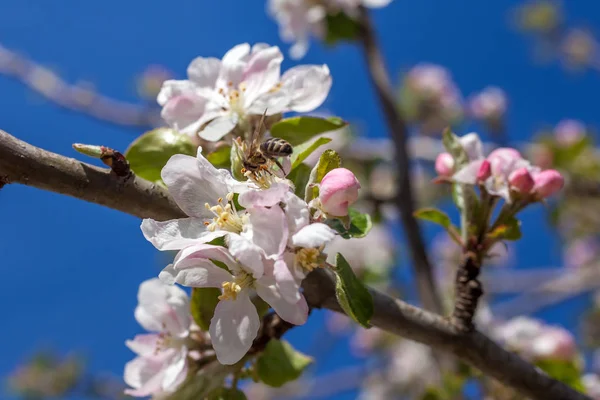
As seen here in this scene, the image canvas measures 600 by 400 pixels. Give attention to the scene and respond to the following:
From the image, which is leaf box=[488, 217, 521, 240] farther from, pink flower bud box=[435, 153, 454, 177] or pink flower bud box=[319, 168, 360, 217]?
pink flower bud box=[319, 168, 360, 217]

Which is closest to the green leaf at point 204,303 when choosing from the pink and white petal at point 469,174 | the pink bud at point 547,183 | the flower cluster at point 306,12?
the pink and white petal at point 469,174

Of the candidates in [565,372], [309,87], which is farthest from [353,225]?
[565,372]

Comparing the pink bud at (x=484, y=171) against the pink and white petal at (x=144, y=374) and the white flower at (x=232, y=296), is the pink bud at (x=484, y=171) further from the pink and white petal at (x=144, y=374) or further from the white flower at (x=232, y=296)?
the pink and white petal at (x=144, y=374)

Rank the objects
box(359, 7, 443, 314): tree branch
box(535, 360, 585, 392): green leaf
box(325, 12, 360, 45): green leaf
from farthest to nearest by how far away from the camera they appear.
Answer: box(325, 12, 360, 45): green leaf → box(359, 7, 443, 314): tree branch → box(535, 360, 585, 392): green leaf

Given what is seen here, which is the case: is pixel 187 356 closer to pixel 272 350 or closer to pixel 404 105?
pixel 272 350

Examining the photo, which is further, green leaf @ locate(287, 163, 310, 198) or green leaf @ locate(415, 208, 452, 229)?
green leaf @ locate(415, 208, 452, 229)

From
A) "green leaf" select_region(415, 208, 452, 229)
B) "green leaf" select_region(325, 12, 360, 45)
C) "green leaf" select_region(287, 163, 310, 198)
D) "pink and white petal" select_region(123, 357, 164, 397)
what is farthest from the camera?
→ "green leaf" select_region(325, 12, 360, 45)

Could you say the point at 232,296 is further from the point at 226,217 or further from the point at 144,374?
the point at 144,374

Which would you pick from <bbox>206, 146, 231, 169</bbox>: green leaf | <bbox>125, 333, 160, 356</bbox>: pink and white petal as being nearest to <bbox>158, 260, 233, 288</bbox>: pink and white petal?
<bbox>206, 146, 231, 169</bbox>: green leaf
